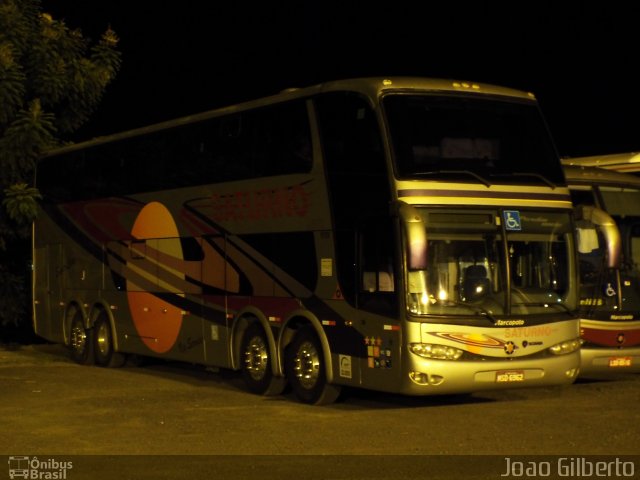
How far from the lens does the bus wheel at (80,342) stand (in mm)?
22938

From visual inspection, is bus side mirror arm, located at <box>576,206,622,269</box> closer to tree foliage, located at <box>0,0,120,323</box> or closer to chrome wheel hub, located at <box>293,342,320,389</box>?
chrome wheel hub, located at <box>293,342,320,389</box>

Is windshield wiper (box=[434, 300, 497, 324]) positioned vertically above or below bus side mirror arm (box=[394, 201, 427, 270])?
below

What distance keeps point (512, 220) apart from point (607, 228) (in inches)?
61.9

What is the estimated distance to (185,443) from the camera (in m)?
12.8

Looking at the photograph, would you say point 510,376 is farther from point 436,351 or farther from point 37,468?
point 37,468

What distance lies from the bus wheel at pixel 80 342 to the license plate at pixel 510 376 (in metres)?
9.88

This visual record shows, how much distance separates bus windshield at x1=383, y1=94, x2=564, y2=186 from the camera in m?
15.0

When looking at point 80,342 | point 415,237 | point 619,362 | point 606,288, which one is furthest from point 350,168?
point 80,342

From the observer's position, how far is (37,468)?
1109cm

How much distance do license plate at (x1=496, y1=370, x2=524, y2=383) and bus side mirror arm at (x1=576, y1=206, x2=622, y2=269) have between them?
6.36 ft

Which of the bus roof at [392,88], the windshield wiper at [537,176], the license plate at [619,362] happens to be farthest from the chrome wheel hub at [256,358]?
the license plate at [619,362]

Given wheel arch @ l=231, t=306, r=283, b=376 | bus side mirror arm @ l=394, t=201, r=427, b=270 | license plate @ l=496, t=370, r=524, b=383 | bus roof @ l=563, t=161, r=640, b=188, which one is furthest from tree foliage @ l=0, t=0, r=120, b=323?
license plate @ l=496, t=370, r=524, b=383

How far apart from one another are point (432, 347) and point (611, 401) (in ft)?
9.82

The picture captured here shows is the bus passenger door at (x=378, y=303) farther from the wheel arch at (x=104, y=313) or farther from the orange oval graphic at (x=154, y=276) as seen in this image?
the wheel arch at (x=104, y=313)
